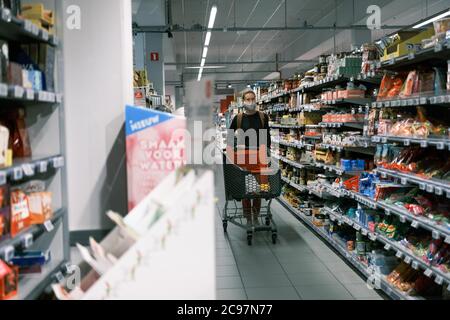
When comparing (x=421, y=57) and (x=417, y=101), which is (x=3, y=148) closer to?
(x=417, y=101)

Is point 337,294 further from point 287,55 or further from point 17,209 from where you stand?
point 287,55

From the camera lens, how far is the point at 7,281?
7.44ft

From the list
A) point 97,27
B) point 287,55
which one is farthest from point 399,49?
point 287,55

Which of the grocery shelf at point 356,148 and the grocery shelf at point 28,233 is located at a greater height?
the grocery shelf at point 356,148

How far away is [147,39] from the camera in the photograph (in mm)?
14531

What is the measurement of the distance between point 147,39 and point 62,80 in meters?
12.4

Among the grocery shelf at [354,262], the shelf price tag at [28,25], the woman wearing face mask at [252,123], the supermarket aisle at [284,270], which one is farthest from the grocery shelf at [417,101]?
the shelf price tag at [28,25]

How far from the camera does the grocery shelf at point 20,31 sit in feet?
7.06

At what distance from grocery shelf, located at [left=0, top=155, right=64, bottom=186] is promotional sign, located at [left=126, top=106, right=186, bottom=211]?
56cm

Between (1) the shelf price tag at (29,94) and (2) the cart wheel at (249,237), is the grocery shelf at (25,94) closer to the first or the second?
(1) the shelf price tag at (29,94)

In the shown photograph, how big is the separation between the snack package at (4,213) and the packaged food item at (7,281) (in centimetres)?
15

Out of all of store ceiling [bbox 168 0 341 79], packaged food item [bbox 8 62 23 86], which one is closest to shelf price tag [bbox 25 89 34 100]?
packaged food item [bbox 8 62 23 86]

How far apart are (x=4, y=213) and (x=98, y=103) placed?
Answer: 2.52ft

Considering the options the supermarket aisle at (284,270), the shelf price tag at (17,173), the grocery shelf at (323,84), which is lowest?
the supermarket aisle at (284,270)
